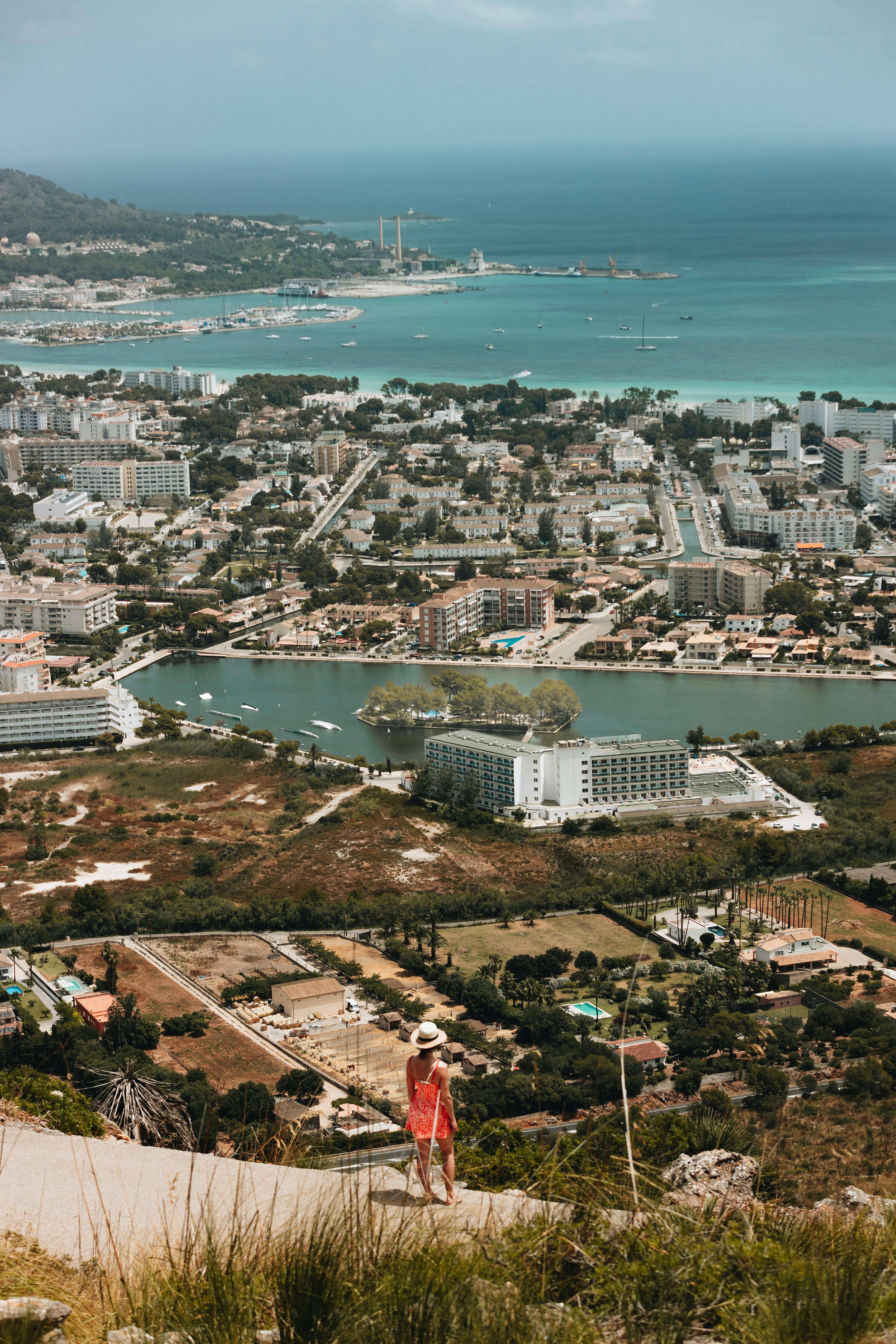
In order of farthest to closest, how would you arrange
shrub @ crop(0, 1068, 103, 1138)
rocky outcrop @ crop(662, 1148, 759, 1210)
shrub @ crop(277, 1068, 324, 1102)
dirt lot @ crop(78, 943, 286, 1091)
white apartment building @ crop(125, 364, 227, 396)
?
1. white apartment building @ crop(125, 364, 227, 396)
2. dirt lot @ crop(78, 943, 286, 1091)
3. shrub @ crop(277, 1068, 324, 1102)
4. shrub @ crop(0, 1068, 103, 1138)
5. rocky outcrop @ crop(662, 1148, 759, 1210)

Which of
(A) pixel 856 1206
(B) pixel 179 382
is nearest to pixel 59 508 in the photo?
(B) pixel 179 382

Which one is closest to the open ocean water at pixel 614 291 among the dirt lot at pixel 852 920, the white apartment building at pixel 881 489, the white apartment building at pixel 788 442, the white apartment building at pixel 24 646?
the white apartment building at pixel 788 442

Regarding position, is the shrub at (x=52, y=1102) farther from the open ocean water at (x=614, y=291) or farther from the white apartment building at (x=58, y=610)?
the open ocean water at (x=614, y=291)

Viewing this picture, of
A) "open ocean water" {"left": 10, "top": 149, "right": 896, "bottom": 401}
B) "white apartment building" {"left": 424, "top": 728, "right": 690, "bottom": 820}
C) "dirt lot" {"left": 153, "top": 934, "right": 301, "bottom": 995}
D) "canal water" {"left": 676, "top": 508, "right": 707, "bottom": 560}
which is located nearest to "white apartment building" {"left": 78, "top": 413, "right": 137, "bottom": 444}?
"open ocean water" {"left": 10, "top": 149, "right": 896, "bottom": 401}

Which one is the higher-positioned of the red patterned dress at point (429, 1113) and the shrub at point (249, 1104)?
the red patterned dress at point (429, 1113)

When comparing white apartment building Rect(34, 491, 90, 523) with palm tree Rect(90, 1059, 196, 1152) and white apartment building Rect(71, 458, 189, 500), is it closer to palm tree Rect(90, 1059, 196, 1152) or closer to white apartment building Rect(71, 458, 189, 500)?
white apartment building Rect(71, 458, 189, 500)

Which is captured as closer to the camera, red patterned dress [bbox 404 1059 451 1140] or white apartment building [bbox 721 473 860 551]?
red patterned dress [bbox 404 1059 451 1140]

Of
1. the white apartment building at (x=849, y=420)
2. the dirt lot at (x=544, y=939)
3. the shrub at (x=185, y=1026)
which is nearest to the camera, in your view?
the shrub at (x=185, y=1026)

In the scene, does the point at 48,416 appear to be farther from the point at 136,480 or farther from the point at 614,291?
the point at 614,291
